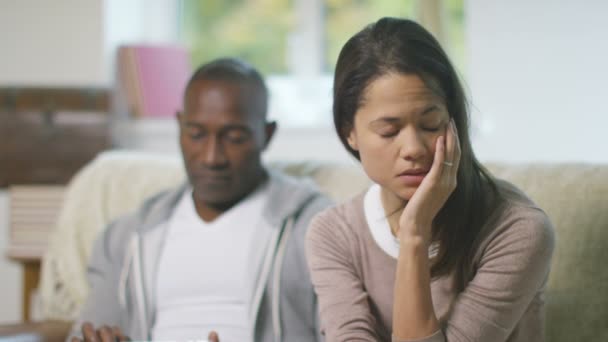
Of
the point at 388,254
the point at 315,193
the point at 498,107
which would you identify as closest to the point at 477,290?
the point at 388,254

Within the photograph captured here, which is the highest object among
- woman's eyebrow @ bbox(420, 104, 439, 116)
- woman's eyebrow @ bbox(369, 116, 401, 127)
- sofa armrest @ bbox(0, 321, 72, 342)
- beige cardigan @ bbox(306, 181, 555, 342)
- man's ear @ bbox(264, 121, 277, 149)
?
woman's eyebrow @ bbox(420, 104, 439, 116)

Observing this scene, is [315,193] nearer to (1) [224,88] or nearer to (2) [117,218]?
(1) [224,88]

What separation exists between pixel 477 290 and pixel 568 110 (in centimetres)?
139

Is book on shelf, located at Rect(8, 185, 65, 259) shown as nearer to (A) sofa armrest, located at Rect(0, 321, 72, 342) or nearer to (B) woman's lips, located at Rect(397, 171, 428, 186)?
(A) sofa armrest, located at Rect(0, 321, 72, 342)

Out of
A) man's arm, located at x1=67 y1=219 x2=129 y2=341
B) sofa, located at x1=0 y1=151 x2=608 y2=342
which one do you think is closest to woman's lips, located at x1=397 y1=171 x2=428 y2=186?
sofa, located at x1=0 y1=151 x2=608 y2=342

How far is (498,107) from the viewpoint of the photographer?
99.2 inches

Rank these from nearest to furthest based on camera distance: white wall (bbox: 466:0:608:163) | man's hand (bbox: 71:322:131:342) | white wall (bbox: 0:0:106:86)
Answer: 1. man's hand (bbox: 71:322:131:342)
2. white wall (bbox: 466:0:608:163)
3. white wall (bbox: 0:0:106:86)

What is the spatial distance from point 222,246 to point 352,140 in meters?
0.64

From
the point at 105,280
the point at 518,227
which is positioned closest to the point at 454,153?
the point at 518,227

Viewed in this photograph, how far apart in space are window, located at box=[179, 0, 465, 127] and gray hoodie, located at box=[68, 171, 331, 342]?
104cm

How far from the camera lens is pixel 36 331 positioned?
71.7 inches

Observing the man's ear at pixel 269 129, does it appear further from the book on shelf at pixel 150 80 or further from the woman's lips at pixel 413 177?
the book on shelf at pixel 150 80

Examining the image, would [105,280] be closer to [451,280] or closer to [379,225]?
[379,225]

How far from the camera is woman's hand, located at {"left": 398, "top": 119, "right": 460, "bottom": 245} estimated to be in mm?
1153
